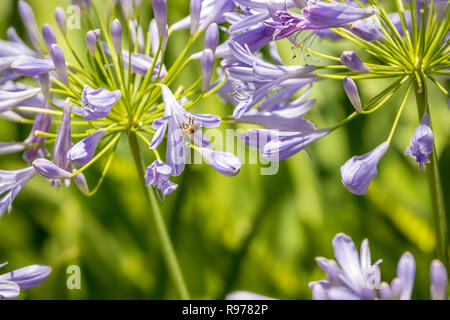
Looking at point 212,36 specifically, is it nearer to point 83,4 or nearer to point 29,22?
point 83,4

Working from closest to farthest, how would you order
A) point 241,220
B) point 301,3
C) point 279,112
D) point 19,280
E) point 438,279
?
point 438,279 < point 301,3 < point 19,280 < point 279,112 < point 241,220

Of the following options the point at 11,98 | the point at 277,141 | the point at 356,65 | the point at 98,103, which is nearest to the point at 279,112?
the point at 277,141

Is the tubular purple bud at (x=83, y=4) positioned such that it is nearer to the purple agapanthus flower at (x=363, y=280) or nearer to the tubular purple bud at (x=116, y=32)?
the tubular purple bud at (x=116, y=32)

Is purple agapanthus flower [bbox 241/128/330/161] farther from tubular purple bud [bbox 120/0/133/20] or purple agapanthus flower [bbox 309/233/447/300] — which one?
tubular purple bud [bbox 120/0/133/20]

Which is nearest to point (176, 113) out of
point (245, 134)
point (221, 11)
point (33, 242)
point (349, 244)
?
point (245, 134)

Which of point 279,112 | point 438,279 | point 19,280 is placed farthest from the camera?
point 279,112

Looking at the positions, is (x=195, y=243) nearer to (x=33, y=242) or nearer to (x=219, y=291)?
(x=219, y=291)
